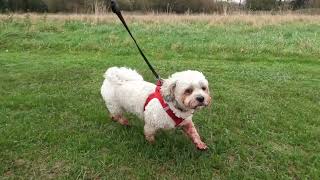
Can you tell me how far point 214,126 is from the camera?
5.53 m

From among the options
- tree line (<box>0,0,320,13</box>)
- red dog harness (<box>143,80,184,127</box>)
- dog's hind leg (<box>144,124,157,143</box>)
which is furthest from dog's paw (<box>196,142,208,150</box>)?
tree line (<box>0,0,320,13</box>)

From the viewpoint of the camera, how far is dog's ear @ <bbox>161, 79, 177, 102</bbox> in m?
4.29

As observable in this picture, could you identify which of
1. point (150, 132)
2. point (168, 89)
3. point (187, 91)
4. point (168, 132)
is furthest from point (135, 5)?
point (187, 91)

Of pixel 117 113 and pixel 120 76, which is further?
pixel 117 113

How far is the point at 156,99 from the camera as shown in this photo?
4637mm

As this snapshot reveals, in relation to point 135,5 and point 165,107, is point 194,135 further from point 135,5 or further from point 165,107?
point 135,5

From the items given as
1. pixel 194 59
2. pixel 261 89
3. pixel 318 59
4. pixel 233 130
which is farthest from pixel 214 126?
pixel 318 59

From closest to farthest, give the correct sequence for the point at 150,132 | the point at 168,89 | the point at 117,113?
the point at 168,89 < the point at 150,132 < the point at 117,113

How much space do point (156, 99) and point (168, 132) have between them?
2.35 ft

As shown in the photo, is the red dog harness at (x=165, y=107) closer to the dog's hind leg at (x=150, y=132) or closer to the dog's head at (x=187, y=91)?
the dog's head at (x=187, y=91)

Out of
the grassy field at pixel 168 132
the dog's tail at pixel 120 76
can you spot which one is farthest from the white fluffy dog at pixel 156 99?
the grassy field at pixel 168 132

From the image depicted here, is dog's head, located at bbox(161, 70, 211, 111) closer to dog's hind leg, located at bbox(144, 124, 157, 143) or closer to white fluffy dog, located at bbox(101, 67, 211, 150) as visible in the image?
white fluffy dog, located at bbox(101, 67, 211, 150)

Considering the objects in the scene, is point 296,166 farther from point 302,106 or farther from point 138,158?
point 302,106

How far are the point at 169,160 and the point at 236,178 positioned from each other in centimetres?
73
